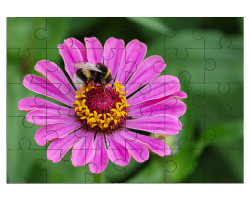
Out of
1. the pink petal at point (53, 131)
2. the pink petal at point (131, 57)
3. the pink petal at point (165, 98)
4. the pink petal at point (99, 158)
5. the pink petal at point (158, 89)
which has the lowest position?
the pink petal at point (99, 158)

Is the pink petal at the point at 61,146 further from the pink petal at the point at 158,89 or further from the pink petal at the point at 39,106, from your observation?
the pink petal at the point at 158,89

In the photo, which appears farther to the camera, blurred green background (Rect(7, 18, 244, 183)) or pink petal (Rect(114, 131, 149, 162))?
blurred green background (Rect(7, 18, 244, 183))

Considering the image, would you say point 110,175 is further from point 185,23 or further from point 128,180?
point 185,23

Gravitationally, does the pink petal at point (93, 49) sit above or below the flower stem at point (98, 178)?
above

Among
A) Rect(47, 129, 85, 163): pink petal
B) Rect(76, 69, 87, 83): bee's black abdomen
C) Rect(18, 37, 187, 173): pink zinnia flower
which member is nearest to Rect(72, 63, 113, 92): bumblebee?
Rect(76, 69, 87, 83): bee's black abdomen

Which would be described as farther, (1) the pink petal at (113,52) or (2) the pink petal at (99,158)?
(1) the pink petal at (113,52)

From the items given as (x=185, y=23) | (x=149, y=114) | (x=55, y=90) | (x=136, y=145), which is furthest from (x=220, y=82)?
(x=55, y=90)

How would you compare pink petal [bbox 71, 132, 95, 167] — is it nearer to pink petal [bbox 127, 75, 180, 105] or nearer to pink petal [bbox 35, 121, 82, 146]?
pink petal [bbox 35, 121, 82, 146]

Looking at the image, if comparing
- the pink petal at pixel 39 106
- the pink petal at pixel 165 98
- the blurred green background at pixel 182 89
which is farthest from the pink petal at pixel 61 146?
the pink petal at pixel 165 98
